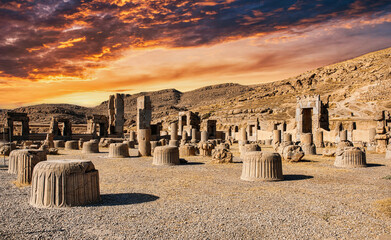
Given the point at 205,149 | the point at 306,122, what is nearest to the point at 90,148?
the point at 205,149

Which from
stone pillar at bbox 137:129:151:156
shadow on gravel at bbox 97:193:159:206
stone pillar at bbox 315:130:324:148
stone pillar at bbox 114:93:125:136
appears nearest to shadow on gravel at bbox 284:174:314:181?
shadow on gravel at bbox 97:193:159:206

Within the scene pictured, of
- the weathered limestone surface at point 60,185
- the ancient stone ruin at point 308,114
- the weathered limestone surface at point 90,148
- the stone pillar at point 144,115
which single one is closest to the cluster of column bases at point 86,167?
the weathered limestone surface at point 60,185

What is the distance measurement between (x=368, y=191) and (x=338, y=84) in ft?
258

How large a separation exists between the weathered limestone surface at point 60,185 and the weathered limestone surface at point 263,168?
16.4 ft

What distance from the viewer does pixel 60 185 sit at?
6.40 m

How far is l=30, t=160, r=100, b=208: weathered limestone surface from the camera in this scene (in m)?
6.39

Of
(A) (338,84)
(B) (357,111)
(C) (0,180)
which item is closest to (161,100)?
(A) (338,84)

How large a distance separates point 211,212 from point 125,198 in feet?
7.51

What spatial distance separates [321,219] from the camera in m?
5.72

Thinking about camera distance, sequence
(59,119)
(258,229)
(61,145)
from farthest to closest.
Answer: (59,119) → (61,145) → (258,229)

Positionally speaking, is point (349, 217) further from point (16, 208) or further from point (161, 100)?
point (161, 100)

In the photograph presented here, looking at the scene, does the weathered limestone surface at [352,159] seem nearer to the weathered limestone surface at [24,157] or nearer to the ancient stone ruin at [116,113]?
the weathered limestone surface at [24,157]

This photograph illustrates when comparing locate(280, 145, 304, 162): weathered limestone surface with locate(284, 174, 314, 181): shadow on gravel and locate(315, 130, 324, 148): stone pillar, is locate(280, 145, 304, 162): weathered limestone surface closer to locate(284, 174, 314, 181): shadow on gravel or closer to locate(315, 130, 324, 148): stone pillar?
locate(284, 174, 314, 181): shadow on gravel

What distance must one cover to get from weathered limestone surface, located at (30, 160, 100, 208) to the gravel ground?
8.7 inches
